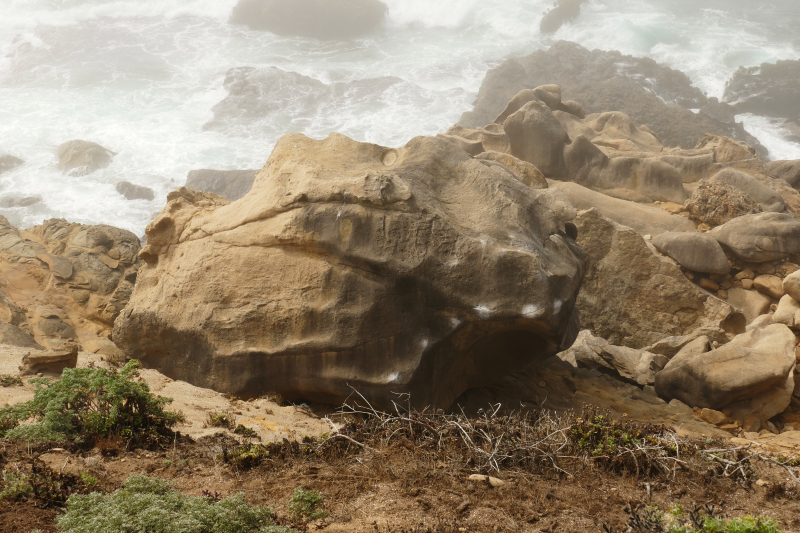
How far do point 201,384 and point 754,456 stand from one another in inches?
170

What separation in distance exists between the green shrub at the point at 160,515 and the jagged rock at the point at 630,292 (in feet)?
22.6

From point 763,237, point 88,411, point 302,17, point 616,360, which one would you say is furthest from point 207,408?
point 302,17

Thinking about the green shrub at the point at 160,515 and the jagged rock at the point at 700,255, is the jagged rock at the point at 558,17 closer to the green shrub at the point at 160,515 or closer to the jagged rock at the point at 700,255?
the jagged rock at the point at 700,255

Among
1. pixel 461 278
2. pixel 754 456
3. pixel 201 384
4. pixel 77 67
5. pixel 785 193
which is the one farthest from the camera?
pixel 77 67

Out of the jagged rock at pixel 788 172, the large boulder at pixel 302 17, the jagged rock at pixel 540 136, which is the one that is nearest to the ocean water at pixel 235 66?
the large boulder at pixel 302 17

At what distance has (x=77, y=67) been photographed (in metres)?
26.5

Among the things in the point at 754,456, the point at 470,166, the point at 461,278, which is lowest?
the point at 754,456

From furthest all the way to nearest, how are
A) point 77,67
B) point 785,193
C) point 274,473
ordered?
point 77,67, point 785,193, point 274,473

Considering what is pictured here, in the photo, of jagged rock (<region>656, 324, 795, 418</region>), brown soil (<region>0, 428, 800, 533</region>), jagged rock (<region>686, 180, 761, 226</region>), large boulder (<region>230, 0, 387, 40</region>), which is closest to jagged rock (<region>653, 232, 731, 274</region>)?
jagged rock (<region>686, 180, 761, 226</region>)

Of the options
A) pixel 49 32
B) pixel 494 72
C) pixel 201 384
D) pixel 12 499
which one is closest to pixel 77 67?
pixel 49 32

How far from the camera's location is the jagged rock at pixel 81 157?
62.5ft

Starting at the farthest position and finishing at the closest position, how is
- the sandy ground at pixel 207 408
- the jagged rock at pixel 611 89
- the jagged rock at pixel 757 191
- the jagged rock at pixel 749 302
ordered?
the jagged rock at pixel 611 89, the jagged rock at pixel 757 191, the jagged rock at pixel 749 302, the sandy ground at pixel 207 408

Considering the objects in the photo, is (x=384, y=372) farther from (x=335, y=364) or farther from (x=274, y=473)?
(x=274, y=473)

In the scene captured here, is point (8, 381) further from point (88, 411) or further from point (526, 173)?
point (526, 173)
